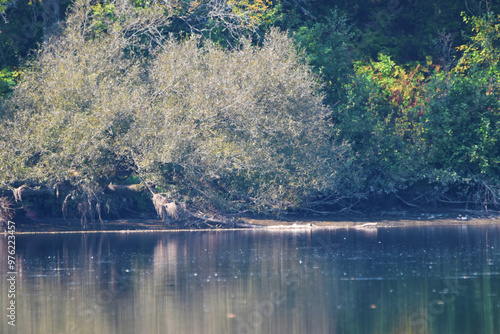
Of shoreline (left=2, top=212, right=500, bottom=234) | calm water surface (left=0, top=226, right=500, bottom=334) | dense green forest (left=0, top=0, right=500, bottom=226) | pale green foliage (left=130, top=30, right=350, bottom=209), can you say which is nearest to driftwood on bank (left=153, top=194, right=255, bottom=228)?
dense green forest (left=0, top=0, right=500, bottom=226)

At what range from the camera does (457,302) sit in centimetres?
1450

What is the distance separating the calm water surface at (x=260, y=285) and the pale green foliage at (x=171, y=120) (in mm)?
3292

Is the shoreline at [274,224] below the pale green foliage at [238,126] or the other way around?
below

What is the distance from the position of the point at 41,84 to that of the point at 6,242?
7.07 metres

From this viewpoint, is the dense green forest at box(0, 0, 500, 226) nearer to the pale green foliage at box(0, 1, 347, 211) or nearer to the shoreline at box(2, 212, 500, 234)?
the pale green foliage at box(0, 1, 347, 211)

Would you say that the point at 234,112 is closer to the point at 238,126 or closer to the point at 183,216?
the point at 238,126

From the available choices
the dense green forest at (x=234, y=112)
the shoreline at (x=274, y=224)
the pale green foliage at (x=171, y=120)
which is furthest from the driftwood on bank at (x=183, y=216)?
the pale green foliage at (x=171, y=120)

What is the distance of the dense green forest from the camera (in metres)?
28.2

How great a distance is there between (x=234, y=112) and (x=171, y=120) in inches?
101

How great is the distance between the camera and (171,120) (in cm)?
2823

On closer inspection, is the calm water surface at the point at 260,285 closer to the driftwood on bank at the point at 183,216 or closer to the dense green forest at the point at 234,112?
the driftwood on bank at the point at 183,216

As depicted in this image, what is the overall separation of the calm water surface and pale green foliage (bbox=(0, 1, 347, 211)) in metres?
Answer: 3.29

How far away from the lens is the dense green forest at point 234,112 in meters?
28.2

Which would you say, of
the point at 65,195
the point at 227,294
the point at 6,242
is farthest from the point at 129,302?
the point at 65,195
